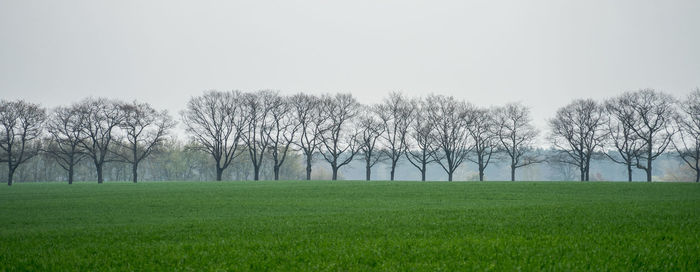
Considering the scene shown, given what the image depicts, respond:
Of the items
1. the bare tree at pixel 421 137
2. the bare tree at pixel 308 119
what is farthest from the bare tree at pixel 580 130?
the bare tree at pixel 308 119

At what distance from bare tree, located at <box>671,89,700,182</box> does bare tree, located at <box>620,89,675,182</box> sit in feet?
4.64

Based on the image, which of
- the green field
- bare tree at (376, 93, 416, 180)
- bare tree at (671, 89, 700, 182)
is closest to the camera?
the green field

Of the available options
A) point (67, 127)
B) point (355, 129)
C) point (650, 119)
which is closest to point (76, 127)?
point (67, 127)

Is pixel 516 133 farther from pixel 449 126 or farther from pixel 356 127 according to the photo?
pixel 356 127

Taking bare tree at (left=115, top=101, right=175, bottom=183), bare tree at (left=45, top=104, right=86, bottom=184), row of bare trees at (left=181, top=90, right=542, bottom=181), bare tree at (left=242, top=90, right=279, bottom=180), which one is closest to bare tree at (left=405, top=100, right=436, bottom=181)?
row of bare trees at (left=181, top=90, right=542, bottom=181)

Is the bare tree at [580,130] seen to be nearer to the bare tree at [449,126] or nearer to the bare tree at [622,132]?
the bare tree at [622,132]

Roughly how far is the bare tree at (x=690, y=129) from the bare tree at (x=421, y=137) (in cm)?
3909

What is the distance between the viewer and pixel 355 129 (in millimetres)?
83438

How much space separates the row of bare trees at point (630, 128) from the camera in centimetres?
6781

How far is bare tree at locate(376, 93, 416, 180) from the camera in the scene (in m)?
82.3

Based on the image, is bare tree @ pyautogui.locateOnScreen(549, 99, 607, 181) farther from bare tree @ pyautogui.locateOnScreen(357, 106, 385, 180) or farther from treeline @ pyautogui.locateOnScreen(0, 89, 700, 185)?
bare tree @ pyautogui.locateOnScreen(357, 106, 385, 180)

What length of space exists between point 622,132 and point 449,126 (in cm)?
2886

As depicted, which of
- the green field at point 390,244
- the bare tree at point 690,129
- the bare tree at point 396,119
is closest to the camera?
the green field at point 390,244

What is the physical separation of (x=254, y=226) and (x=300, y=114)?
65.5 meters
